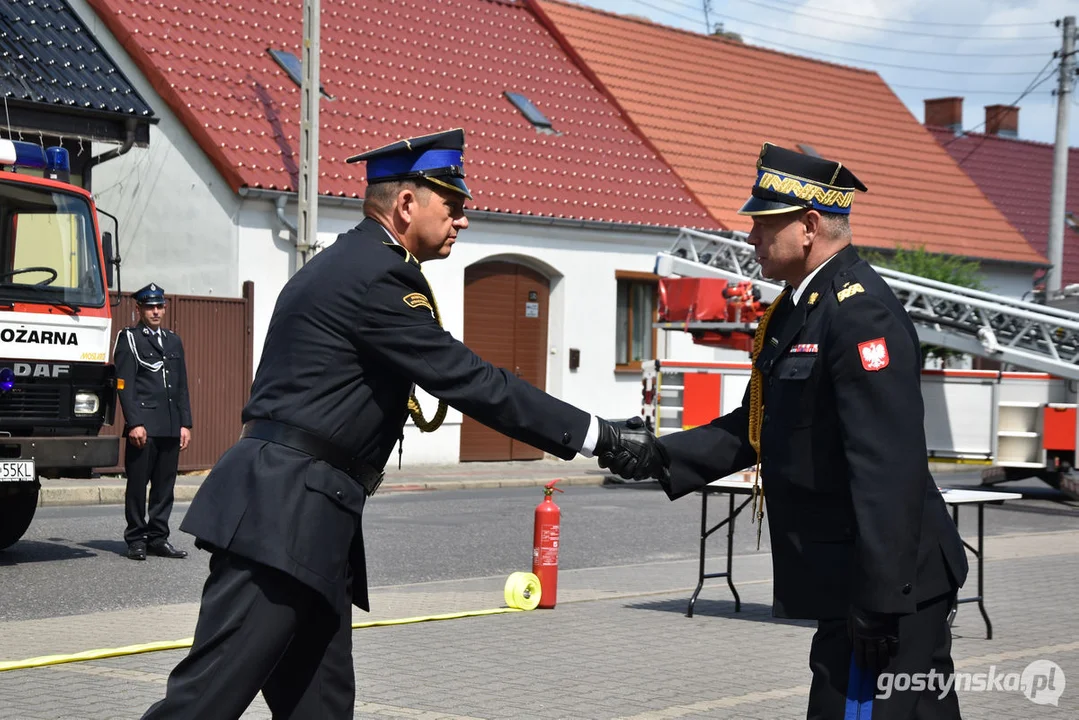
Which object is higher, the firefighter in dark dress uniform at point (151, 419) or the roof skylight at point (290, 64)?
the roof skylight at point (290, 64)

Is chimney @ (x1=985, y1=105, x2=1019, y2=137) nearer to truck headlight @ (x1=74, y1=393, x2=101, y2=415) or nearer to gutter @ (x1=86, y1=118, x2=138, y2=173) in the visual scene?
gutter @ (x1=86, y1=118, x2=138, y2=173)

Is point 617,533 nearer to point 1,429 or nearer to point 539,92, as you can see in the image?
point 1,429

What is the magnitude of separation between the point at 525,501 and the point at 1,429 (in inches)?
321

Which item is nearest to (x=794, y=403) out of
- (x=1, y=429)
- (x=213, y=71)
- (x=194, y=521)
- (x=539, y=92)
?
(x=194, y=521)

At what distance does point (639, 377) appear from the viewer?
27188 millimetres

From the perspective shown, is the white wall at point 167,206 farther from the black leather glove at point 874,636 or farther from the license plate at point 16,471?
the black leather glove at point 874,636

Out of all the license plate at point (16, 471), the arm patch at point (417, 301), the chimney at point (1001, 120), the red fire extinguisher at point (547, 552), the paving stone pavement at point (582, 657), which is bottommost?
the paving stone pavement at point (582, 657)

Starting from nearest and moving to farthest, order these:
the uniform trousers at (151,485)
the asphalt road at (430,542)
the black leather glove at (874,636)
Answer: the black leather glove at (874,636), the asphalt road at (430,542), the uniform trousers at (151,485)

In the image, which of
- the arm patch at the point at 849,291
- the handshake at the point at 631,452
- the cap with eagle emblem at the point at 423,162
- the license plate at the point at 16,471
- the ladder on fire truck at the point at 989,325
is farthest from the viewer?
the ladder on fire truck at the point at 989,325

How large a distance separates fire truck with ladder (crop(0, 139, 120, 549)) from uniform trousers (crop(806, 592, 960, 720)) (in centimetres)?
841

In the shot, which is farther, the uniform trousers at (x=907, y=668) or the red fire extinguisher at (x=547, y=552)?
the red fire extinguisher at (x=547, y=552)

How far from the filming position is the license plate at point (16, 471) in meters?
11.4

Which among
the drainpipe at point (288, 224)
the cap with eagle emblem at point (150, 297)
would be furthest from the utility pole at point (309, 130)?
the cap with eagle emblem at point (150, 297)

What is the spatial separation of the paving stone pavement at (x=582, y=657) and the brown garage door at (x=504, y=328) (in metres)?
13.4
